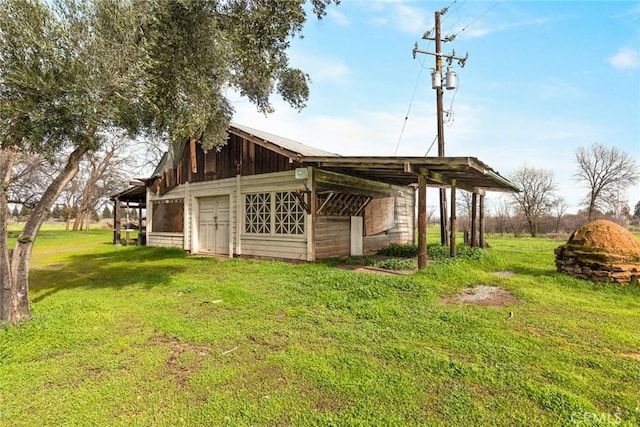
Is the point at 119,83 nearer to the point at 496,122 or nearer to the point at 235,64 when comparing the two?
the point at 235,64

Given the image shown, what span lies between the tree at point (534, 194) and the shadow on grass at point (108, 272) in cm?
3092

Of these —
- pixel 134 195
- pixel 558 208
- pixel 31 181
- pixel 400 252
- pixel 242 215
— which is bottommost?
pixel 400 252

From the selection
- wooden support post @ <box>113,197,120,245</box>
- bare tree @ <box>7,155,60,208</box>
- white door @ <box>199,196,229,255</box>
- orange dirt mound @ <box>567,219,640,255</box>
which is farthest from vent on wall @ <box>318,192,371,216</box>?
bare tree @ <box>7,155,60,208</box>

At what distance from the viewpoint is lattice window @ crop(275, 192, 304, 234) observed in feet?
31.4

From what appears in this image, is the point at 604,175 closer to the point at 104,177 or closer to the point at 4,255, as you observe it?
the point at 4,255

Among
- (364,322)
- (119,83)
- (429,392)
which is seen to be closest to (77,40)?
(119,83)

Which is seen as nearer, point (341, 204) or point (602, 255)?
point (602, 255)

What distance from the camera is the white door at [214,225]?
1180cm

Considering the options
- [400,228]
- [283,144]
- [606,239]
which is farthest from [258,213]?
[606,239]

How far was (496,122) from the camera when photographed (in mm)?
13641

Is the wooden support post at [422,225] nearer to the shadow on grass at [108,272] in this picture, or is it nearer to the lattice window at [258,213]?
the lattice window at [258,213]

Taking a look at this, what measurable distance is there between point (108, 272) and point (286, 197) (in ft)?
17.4

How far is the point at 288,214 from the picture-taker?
9.82m

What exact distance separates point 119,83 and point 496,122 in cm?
1397
